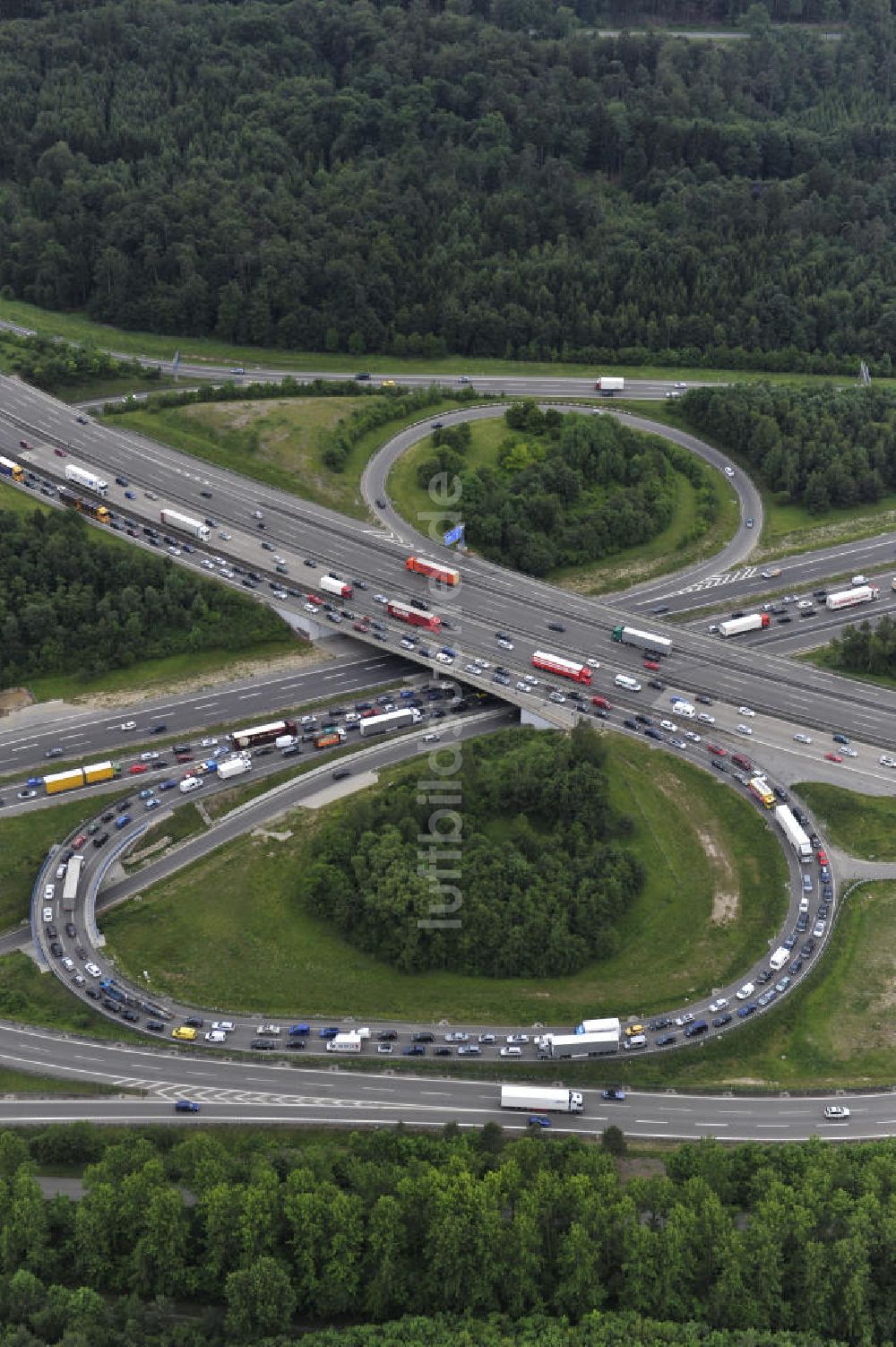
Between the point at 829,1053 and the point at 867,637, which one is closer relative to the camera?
the point at 829,1053

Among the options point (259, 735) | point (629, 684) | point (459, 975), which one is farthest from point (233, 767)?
point (629, 684)

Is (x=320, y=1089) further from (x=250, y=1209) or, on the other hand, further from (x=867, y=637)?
(x=867, y=637)

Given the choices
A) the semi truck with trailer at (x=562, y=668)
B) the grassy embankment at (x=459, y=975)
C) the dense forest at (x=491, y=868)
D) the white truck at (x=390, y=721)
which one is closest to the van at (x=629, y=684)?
the semi truck with trailer at (x=562, y=668)

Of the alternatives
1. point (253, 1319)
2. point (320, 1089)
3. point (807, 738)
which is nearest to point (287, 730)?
point (320, 1089)

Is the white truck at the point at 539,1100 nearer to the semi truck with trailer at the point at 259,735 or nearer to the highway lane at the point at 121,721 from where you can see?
the semi truck with trailer at the point at 259,735

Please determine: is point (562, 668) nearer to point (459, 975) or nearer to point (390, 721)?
point (390, 721)

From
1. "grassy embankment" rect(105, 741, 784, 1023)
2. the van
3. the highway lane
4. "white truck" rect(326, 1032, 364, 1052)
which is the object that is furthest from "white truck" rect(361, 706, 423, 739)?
"white truck" rect(326, 1032, 364, 1052)

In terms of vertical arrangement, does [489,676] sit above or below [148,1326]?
above
